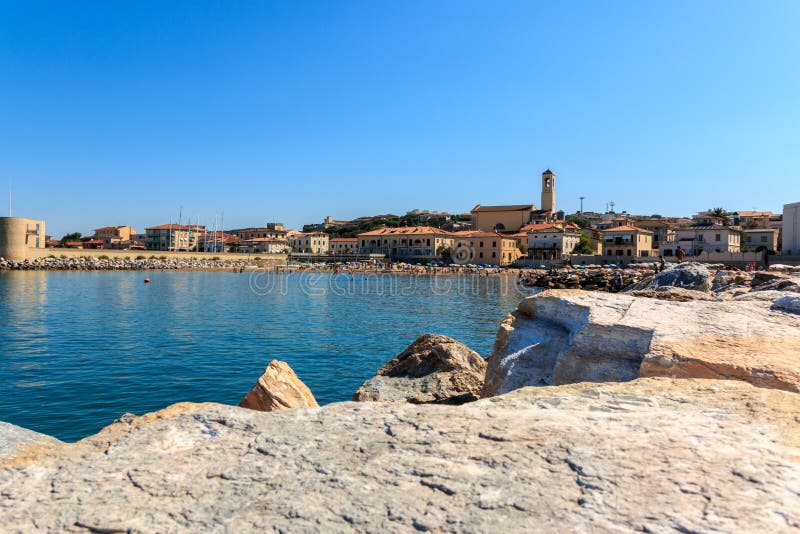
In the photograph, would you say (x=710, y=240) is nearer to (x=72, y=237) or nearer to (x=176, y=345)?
(x=176, y=345)

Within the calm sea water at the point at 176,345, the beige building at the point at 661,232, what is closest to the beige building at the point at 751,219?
the beige building at the point at 661,232

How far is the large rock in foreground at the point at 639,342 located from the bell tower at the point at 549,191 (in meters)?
104

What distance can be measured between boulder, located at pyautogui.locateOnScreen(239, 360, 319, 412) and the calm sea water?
4.46m

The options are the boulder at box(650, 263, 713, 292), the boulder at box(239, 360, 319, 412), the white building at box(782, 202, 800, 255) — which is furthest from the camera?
the white building at box(782, 202, 800, 255)

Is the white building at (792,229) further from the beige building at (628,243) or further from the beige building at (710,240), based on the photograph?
the beige building at (628,243)

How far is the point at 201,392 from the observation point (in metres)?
11.5

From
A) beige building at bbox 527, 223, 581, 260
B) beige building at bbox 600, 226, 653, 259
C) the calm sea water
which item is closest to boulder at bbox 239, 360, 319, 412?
the calm sea water

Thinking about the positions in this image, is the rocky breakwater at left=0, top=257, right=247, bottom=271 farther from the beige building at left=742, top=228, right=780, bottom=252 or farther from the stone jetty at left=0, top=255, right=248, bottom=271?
the beige building at left=742, top=228, right=780, bottom=252

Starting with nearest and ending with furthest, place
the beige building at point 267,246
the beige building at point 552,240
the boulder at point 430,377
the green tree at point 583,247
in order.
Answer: the boulder at point 430,377
the green tree at point 583,247
the beige building at point 552,240
the beige building at point 267,246

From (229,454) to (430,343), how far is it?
787cm

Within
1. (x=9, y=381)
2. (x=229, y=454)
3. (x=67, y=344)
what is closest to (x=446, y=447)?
(x=229, y=454)

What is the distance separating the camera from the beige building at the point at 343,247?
12275 centimetres

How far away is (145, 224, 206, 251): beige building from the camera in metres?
121

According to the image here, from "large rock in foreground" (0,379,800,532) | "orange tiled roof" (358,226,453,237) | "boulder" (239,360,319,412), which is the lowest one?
Result: "boulder" (239,360,319,412)
